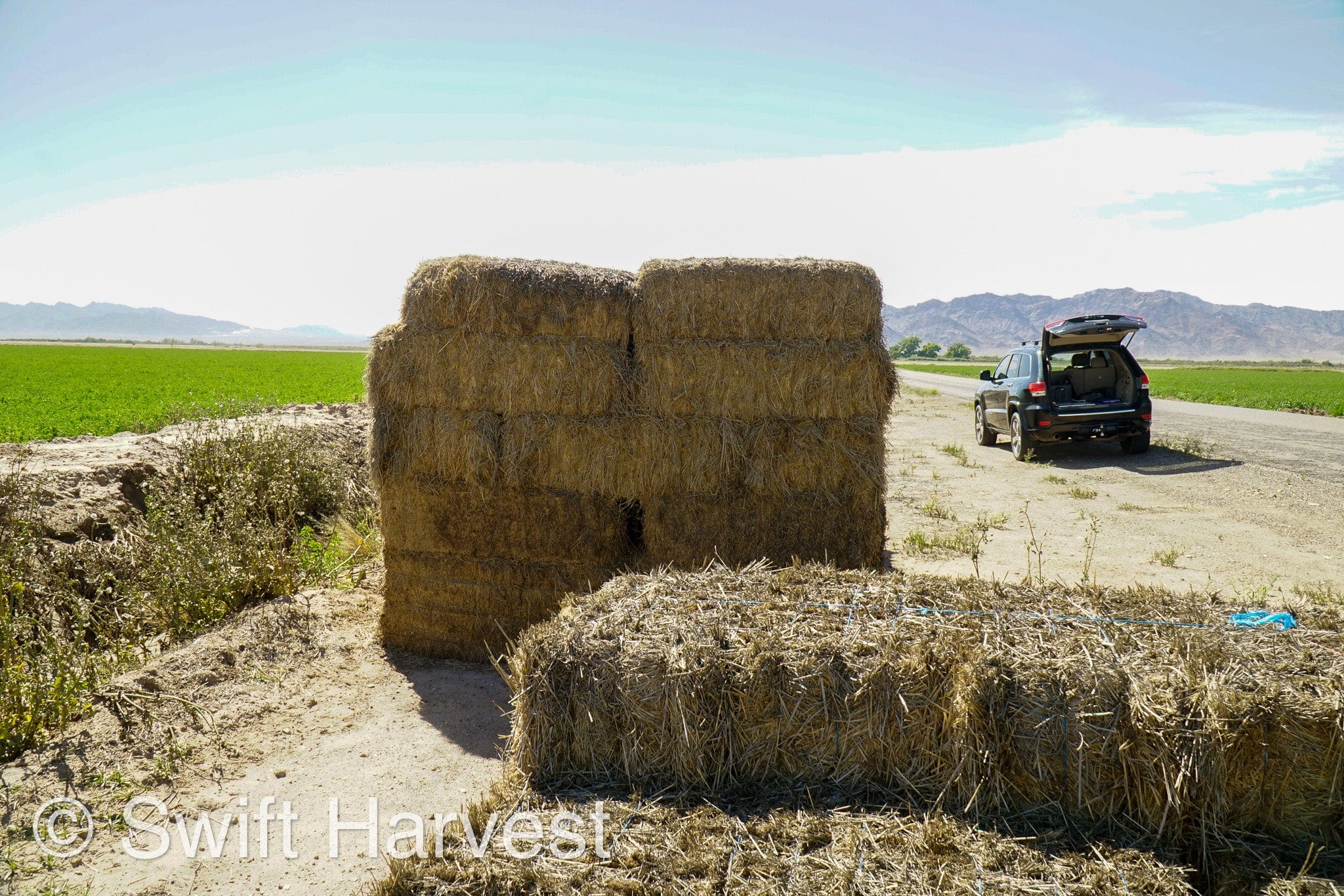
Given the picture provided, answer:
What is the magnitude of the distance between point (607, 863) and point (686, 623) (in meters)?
1.15

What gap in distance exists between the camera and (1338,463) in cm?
1405

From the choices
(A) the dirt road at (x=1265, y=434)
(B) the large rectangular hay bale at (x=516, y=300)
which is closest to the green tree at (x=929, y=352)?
(A) the dirt road at (x=1265, y=434)

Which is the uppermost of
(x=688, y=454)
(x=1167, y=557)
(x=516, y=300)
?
(x=516, y=300)

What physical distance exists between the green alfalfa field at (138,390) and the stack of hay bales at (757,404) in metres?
6.85

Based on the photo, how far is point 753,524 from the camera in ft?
21.4

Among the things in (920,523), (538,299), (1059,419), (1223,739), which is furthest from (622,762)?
(1059,419)

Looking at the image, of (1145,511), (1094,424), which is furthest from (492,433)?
(1094,424)

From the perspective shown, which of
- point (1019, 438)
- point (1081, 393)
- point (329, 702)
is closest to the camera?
point (329, 702)

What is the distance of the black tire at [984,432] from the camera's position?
1791 centimetres

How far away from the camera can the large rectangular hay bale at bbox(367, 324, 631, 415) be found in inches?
253

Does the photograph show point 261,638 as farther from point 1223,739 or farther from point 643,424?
point 1223,739

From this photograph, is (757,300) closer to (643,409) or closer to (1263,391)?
(643,409)

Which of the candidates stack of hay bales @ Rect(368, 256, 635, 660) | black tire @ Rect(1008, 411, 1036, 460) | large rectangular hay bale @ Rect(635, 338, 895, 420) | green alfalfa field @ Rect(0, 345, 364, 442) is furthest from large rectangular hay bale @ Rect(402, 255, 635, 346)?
black tire @ Rect(1008, 411, 1036, 460)

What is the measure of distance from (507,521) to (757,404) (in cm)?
229
